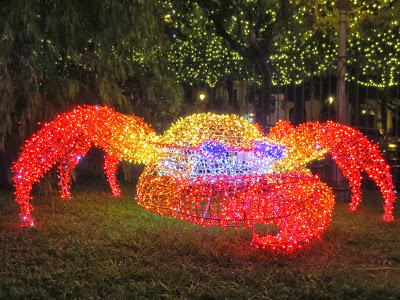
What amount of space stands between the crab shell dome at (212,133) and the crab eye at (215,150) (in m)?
0.07

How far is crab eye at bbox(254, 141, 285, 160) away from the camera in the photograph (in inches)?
237

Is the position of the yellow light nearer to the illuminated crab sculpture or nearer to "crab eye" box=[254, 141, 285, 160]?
the illuminated crab sculpture

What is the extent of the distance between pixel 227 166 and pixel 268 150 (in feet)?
1.64

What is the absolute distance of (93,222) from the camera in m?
7.14

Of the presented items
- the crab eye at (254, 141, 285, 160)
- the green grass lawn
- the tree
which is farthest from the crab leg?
the tree

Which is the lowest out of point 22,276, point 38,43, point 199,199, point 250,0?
point 22,276

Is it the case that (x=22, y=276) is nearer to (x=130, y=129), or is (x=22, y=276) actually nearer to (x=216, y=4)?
(x=130, y=129)

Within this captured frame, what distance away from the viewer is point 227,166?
5.96 meters

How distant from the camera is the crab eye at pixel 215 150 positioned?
19.5 ft

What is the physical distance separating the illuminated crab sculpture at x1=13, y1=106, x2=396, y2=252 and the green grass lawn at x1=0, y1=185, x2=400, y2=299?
1.05 feet

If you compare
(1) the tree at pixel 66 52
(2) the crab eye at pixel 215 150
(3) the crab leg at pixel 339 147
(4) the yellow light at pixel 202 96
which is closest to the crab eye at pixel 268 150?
(3) the crab leg at pixel 339 147

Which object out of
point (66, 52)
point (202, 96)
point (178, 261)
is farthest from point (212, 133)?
point (202, 96)

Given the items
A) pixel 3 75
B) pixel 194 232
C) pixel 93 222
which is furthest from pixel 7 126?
pixel 194 232

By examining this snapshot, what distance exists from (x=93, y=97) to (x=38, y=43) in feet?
5.13
